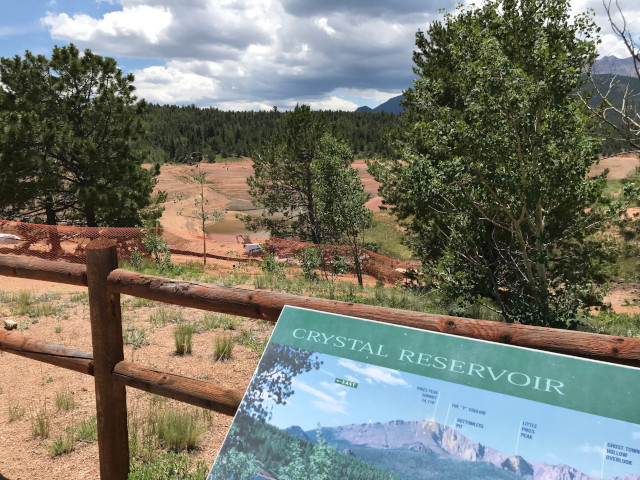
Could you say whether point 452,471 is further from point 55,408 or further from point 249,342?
point 249,342

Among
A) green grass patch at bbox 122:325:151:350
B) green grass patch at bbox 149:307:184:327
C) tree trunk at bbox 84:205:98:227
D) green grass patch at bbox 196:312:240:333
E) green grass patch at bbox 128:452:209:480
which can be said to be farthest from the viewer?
tree trunk at bbox 84:205:98:227

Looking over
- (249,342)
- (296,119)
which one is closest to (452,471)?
(249,342)

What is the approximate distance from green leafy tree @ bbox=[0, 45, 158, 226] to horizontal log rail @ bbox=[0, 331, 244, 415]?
1536 cm

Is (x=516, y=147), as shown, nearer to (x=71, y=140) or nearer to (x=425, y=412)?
(x=425, y=412)

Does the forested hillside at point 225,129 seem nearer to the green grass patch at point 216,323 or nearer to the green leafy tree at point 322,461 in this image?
the green grass patch at point 216,323

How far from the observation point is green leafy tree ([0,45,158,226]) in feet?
56.0

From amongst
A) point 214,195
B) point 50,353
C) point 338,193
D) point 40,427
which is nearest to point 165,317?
point 40,427

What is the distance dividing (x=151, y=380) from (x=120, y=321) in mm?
467

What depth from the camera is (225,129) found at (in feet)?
334

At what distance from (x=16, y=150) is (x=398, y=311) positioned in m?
18.3

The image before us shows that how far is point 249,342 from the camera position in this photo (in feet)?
21.7

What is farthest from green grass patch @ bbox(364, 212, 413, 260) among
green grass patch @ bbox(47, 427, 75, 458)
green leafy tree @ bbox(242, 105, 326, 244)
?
green grass patch @ bbox(47, 427, 75, 458)

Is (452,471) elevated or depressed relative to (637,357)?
depressed

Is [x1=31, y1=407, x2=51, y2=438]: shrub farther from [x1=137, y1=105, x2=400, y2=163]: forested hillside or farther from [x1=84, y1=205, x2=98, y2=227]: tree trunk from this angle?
[x1=137, y1=105, x2=400, y2=163]: forested hillside
